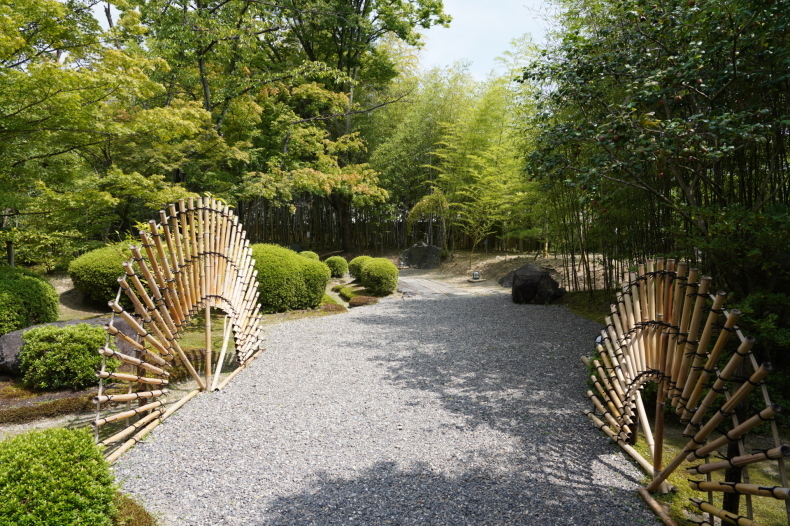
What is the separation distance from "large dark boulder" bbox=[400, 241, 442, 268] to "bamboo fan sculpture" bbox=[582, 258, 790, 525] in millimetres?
12498

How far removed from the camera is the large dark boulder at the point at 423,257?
51.9 feet

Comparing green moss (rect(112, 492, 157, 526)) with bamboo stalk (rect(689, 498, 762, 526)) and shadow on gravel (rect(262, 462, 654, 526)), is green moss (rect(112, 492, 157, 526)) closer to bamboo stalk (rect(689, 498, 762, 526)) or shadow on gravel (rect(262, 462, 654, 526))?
shadow on gravel (rect(262, 462, 654, 526))

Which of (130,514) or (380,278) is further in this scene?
(380,278)

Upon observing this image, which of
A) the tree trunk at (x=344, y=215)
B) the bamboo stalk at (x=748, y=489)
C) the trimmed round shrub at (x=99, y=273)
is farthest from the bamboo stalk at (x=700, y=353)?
the tree trunk at (x=344, y=215)

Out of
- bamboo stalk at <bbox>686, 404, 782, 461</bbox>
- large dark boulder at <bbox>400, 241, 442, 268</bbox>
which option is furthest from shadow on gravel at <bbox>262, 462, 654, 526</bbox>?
large dark boulder at <bbox>400, 241, 442, 268</bbox>

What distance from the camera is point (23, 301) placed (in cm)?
539

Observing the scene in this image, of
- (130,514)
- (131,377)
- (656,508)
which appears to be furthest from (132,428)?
(656,508)

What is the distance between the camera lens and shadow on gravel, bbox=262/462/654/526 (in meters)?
2.17

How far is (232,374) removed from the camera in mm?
4352

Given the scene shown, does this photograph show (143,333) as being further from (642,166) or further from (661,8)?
(661,8)

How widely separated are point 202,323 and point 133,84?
3.33 m

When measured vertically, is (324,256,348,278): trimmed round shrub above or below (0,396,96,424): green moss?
above

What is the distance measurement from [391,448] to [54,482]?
5.89 ft

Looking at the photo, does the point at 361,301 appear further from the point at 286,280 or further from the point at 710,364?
the point at 710,364
